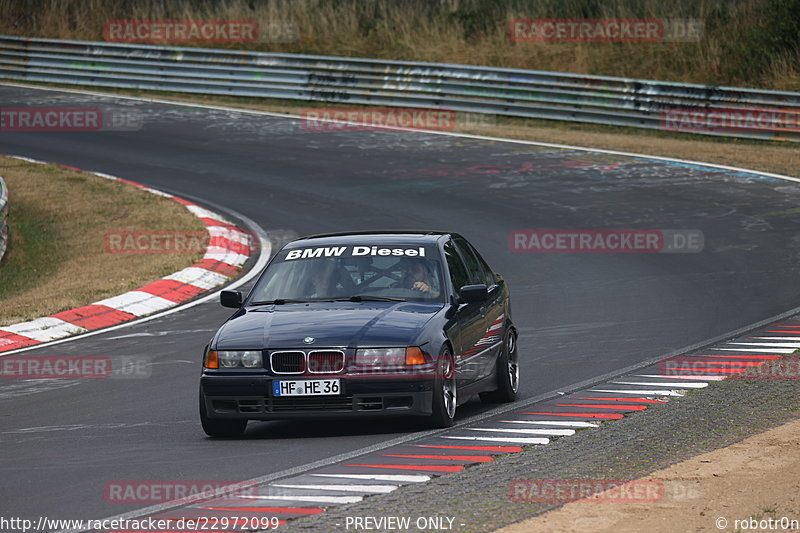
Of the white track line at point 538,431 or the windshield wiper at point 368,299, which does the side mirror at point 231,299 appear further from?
the white track line at point 538,431

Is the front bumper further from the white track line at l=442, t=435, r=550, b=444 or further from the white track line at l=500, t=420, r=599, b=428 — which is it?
the white track line at l=500, t=420, r=599, b=428

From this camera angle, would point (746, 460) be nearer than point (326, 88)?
Yes

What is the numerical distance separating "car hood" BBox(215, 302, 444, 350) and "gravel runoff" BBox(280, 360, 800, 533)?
135 cm

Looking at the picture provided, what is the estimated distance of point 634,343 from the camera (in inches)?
506

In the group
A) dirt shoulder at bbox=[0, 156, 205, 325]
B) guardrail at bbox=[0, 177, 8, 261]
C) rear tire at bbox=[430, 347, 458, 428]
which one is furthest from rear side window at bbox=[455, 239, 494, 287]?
guardrail at bbox=[0, 177, 8, 261]

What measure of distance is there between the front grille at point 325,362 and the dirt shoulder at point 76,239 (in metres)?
6.88

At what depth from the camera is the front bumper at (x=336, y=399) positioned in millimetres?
8781

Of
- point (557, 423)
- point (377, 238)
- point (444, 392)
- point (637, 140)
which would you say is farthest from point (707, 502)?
point (637, 140)

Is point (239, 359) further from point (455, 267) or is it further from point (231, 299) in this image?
point (455, 267)

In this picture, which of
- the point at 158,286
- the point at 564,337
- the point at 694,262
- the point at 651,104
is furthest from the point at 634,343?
the point at 651,104

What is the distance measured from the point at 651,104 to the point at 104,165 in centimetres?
1208

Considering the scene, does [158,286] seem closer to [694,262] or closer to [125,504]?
[694,262]

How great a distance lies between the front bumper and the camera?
878 centimetres

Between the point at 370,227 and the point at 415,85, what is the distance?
1180 centimetres
